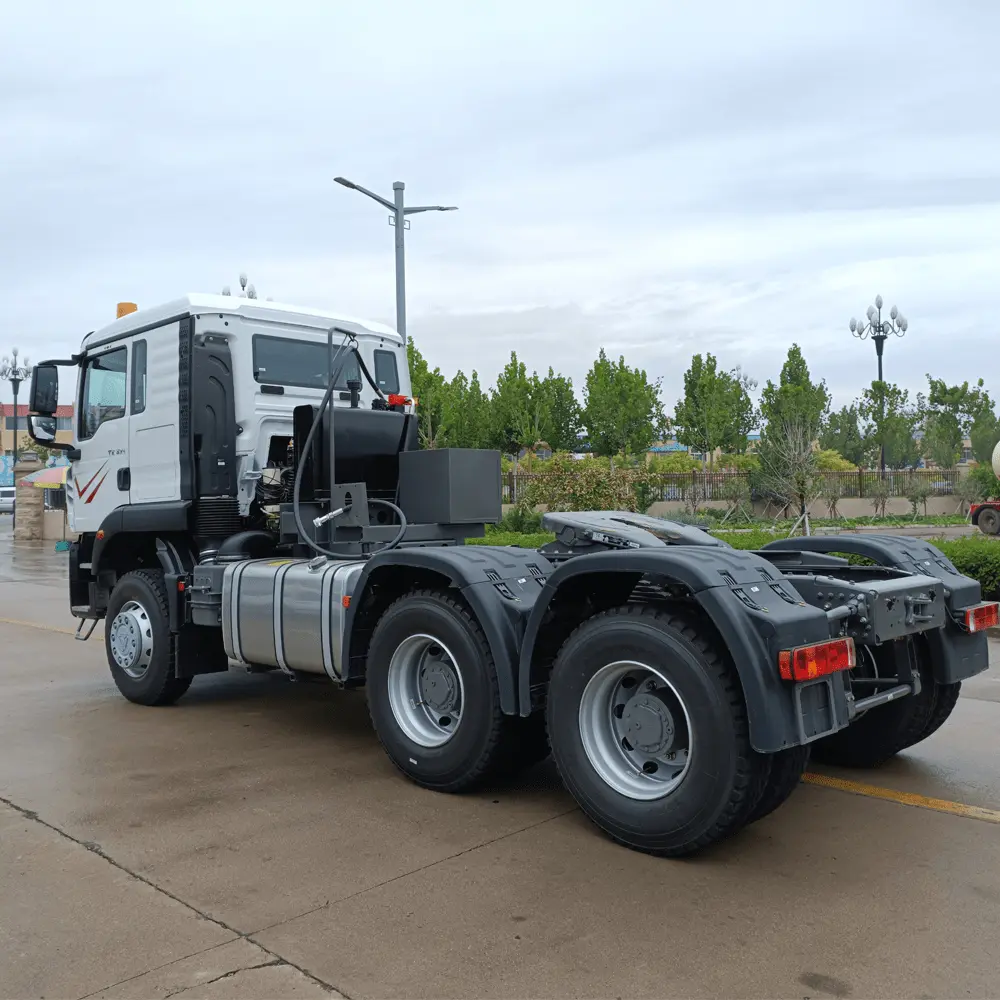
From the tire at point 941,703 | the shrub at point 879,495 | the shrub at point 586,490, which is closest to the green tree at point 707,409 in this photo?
the shrub at point 879,495

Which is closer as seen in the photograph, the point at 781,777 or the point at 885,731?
the point at 781,777

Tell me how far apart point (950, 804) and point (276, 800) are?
11.0 feet

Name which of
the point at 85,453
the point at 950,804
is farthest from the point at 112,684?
the point at 950,804

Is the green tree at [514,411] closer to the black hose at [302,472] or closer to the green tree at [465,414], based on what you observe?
the green tree at [465,414]

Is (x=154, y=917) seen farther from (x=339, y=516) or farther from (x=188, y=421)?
(x=188, y=421)

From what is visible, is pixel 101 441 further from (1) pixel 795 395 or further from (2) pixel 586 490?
Answer: (1) pixel 795 395

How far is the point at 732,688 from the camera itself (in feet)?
13.7

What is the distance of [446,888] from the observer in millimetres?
4145

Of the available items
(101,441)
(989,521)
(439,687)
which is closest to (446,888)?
(439,687)

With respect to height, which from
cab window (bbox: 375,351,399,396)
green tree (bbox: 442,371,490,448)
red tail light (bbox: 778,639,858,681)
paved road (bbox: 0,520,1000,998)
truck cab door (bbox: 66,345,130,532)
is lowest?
paved road (bbox: 0,520,1000,998)

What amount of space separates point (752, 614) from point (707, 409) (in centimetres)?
4031

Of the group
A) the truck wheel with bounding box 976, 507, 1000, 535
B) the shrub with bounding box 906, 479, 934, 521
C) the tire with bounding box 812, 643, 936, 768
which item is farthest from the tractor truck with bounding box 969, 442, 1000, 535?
the tire with bounding box 812, 643, 936, 768

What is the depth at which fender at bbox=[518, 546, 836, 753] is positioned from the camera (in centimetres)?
398

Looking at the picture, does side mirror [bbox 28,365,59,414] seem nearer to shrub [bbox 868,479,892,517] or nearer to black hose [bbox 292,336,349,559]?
black hose [bbox 292,336,349,559]
